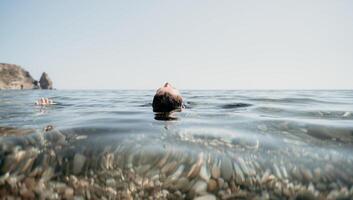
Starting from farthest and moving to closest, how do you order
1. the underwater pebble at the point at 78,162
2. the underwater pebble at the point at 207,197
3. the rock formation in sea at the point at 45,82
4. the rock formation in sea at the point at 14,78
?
the rock formation in sea at the point at 45,82 < the rock formation in sea at the point at 14,78 < the underwater pebble at the point at 78,162 < the underwater pebble at the point at 207,197

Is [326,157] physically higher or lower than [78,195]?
higher

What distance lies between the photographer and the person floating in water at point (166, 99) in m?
7.42

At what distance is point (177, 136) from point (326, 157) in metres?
1.85

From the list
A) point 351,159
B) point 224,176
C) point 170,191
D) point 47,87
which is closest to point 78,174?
point 170,191

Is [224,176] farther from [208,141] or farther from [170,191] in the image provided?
[208,141]

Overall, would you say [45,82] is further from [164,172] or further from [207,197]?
[207,197]

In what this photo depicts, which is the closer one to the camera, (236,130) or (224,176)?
(224,176)

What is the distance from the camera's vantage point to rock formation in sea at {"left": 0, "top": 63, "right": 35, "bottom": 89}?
126 meters

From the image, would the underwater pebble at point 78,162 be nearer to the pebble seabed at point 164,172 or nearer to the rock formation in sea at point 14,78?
the pebble seabed at point 164,172

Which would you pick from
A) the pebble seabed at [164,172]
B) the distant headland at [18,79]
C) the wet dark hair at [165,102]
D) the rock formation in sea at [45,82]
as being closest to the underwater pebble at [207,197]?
the pebble seabed at [164,172]

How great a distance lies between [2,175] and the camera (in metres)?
2.71

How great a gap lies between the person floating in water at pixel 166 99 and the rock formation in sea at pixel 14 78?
135 metres

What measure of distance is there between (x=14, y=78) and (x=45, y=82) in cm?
2272

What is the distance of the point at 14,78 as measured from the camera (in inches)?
5266
